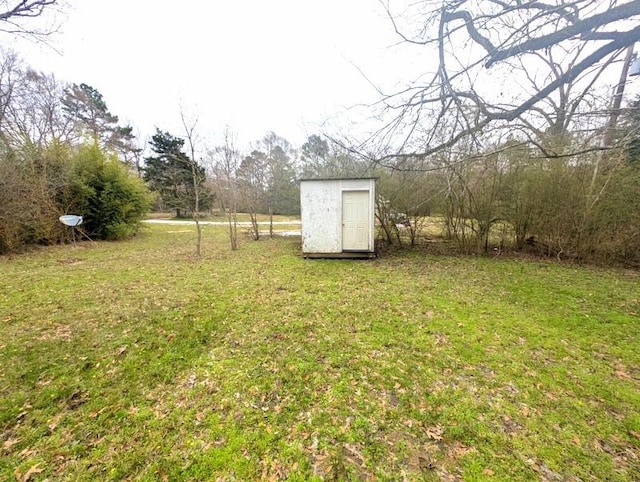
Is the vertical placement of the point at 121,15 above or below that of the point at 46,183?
above

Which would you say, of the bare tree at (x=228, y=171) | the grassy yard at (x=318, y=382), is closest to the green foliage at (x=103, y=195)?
the bare tree at (x=228, y=171)

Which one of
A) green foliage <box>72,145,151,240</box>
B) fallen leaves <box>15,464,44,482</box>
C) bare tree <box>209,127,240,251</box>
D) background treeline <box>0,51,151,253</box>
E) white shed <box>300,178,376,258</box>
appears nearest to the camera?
fallen leaves <box>15,464,44,482</box>

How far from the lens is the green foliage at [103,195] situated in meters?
9.96

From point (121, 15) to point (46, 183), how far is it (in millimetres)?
6258

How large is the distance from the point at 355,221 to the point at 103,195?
10.3 m

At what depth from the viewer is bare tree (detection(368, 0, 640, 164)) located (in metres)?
2.32

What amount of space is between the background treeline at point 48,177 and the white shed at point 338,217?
8171 millimetres

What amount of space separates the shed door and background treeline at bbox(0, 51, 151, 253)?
9.21 m

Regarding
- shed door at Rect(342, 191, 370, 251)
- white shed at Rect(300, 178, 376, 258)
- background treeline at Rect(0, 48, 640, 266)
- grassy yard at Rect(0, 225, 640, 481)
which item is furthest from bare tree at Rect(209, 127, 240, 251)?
grassy yard at Rect(0, 225, 640, 481)

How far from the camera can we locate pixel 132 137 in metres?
22.7

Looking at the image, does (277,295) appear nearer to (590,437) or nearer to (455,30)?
(590,437)

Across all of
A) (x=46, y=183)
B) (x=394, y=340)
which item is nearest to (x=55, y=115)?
(x=46, y=183)

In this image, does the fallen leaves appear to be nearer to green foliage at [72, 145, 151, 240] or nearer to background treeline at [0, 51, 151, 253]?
background treeline at [0, 51, 151, 253]

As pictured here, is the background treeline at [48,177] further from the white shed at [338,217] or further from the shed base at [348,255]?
the shed base at [348,255]
